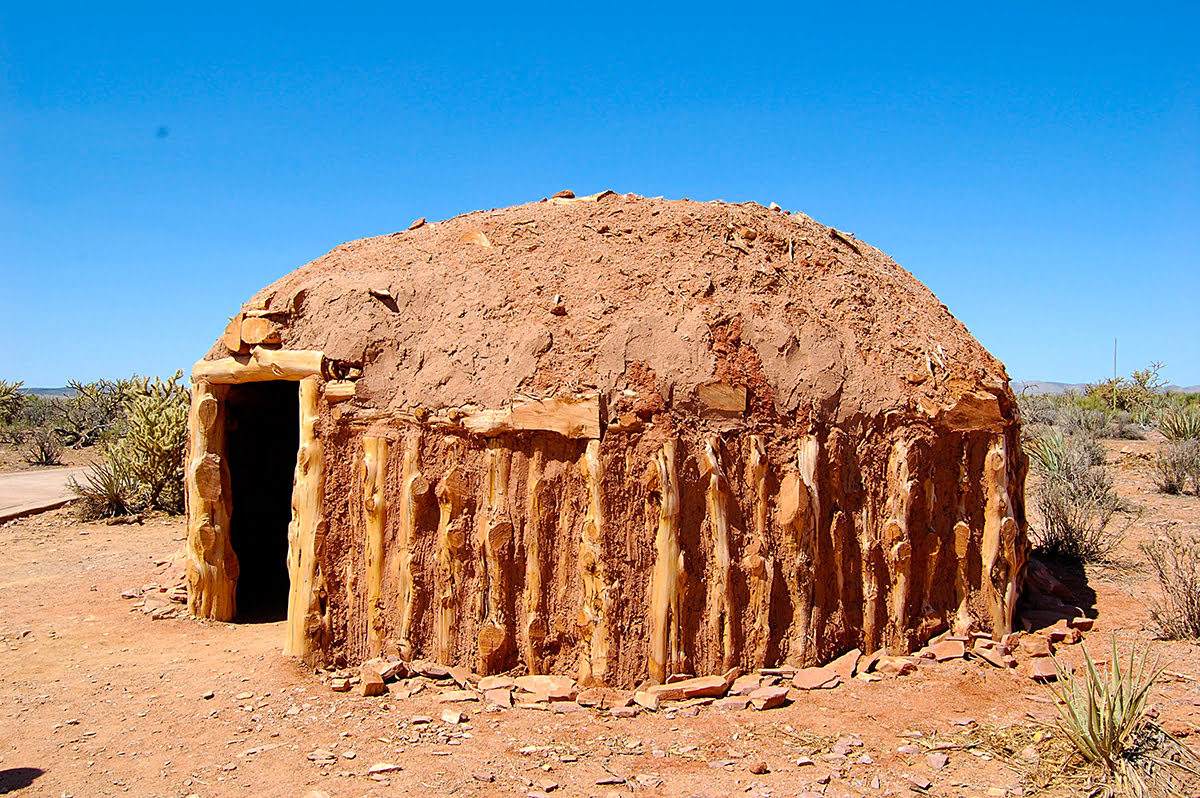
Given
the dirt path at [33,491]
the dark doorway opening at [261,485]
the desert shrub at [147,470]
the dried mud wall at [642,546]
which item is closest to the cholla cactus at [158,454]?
the desert shrub at [147,470]

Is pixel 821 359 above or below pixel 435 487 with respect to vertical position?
above

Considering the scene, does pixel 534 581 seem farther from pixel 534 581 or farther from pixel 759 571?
pixel 759 571

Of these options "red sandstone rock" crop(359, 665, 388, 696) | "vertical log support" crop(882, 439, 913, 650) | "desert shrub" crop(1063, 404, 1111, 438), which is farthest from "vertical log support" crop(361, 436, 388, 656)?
"desert shrub" crop(1063, 404, 1111, 438)

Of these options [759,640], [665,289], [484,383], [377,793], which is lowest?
[377,793]

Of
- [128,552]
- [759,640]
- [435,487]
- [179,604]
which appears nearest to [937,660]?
[759,640]

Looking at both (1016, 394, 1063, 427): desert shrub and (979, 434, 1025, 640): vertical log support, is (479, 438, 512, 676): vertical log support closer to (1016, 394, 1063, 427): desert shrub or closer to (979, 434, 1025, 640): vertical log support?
(979, 434, 1025, 640): vertical log support

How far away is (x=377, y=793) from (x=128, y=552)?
263 inches

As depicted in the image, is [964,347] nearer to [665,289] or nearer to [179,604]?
[665,289]

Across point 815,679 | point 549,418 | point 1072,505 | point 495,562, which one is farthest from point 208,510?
point 1072,505

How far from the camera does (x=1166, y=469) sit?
11711 mm

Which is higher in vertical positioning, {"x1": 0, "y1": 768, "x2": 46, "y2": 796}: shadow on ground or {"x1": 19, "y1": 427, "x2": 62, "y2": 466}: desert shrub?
{"x1": 19, "y1": 427, "x2": 62, "y2": 466}: desert shrub

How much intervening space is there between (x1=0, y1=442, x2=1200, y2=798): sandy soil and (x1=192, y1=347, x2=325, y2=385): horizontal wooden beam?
180 cm

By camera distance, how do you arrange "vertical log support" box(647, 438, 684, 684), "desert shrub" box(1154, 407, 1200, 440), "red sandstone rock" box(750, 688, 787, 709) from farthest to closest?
"desert shrub" box(1154, 407, 1200, 440) → "vertical log support" box(647, 438, 684, 684) → "red sandstone rock" box(750, 688, 787, 709)

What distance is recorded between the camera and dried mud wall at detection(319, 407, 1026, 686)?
486 cm
